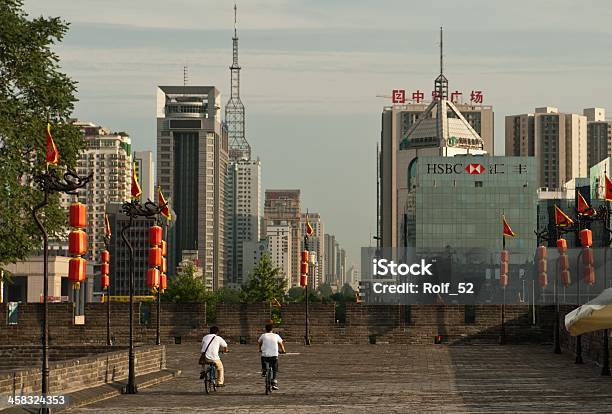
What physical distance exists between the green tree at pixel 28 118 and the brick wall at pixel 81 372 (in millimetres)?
6326

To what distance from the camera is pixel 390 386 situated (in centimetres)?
3048

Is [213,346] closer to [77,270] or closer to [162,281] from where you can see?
[77,270]

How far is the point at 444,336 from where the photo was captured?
57.2 meters

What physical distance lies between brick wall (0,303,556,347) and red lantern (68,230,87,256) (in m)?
29.5

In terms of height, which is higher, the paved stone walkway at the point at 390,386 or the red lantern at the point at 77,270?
the red lantern at the point at 77,270

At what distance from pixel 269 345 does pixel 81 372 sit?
4.21 m

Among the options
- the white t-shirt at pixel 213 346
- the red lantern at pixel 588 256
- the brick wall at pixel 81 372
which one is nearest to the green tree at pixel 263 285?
the red lantern at pixel 588 256

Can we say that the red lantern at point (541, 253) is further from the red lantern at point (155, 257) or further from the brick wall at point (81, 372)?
the brick wall at point (81, 372)

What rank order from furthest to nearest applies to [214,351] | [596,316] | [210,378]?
[214,351] → [210,378] → [596,316]

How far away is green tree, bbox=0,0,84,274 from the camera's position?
1549 inches

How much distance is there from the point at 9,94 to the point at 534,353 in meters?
20.3

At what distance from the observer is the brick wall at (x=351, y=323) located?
5700 cm

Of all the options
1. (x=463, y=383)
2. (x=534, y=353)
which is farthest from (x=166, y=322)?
(x=463, y=383)

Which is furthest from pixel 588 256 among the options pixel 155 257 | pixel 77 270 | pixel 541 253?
pixel 77 270
